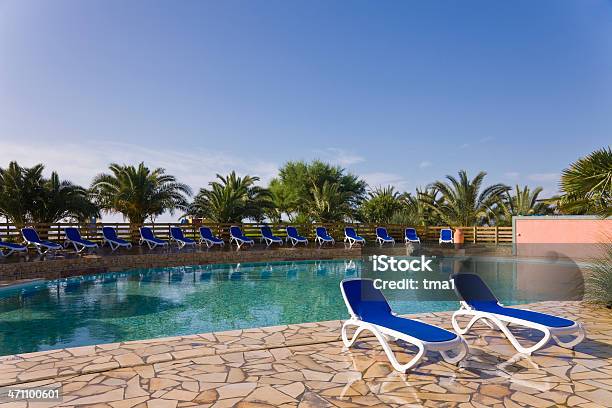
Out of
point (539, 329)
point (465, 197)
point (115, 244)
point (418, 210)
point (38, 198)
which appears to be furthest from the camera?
point (418, 210)

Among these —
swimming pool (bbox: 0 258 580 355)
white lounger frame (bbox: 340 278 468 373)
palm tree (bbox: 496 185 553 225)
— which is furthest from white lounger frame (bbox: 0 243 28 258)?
palm tree (bbox: 496 185 553 225)

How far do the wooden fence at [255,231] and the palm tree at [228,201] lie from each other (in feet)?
2.78

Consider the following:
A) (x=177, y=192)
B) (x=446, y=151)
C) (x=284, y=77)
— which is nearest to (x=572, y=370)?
(x=284, y=77)

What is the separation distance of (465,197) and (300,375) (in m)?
18.6

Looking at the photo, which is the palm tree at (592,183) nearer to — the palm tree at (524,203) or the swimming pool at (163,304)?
the swimming pool at (163,304)

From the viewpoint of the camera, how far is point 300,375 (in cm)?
376

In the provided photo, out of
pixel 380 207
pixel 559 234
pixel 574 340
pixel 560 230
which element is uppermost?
pixel 380 207

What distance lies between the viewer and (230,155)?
886 inches

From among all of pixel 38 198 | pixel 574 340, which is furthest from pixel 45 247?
pixel 574 340

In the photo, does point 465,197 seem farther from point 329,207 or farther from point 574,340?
point 574,340

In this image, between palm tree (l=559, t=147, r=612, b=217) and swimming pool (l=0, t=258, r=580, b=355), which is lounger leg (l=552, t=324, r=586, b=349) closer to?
swimming pool (l=0, t=258, r=580, b=355)

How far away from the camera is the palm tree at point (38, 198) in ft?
49.1

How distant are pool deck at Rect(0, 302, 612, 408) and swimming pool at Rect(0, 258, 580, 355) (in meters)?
1.63

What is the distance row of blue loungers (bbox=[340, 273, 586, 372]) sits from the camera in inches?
149
